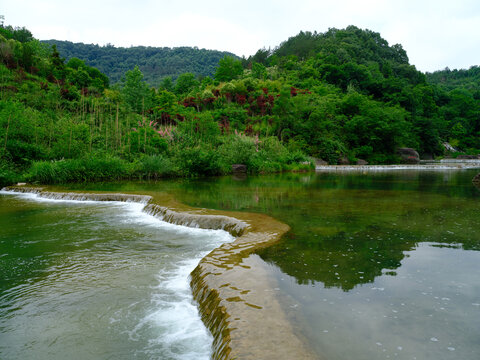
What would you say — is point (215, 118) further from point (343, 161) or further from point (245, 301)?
point (245, 301)

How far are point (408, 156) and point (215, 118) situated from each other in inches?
973

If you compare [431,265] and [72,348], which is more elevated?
[431,265]

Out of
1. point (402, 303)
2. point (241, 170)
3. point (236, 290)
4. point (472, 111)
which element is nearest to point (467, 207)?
point (402, 303)

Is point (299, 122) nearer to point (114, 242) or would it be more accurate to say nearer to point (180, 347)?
point (114, 242)

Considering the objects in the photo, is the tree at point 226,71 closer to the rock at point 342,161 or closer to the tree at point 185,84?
the tree at point 185,84

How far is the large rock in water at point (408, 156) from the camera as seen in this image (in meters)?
41.6

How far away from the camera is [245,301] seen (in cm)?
391

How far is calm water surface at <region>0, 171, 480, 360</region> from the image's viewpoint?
312cm

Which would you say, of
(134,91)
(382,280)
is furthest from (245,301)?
(134,91)

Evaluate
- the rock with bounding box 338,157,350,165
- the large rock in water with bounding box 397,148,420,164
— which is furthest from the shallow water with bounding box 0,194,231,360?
the large rock in water with bounding box 397,148,420,164

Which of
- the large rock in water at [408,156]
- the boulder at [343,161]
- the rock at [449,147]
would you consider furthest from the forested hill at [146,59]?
the boulder at [343,161]

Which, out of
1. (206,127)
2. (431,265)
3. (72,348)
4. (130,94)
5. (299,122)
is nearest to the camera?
(72,348)

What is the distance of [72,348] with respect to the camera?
3471 millimetres

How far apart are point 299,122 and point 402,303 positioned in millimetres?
34992
